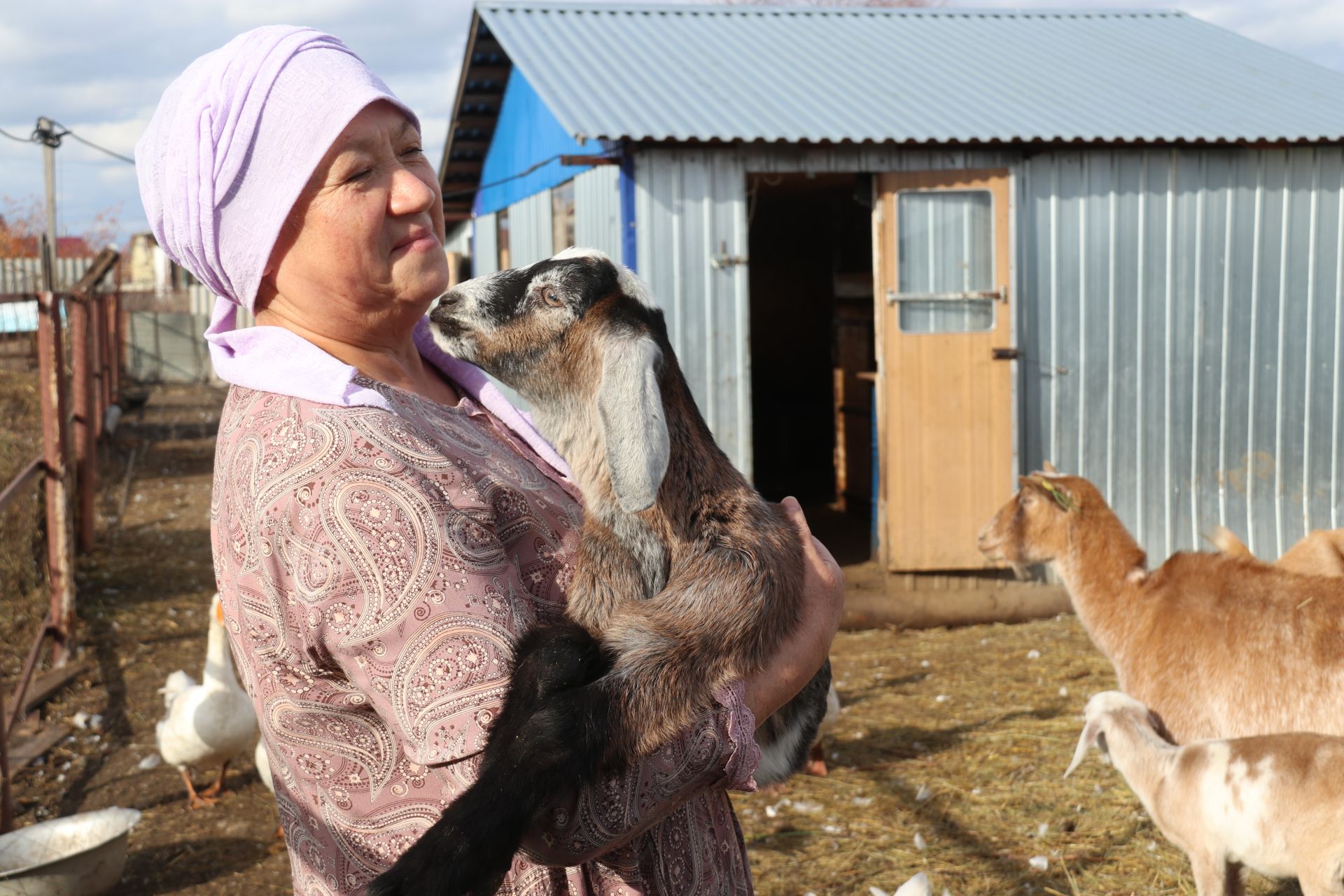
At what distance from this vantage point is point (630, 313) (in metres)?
2.25

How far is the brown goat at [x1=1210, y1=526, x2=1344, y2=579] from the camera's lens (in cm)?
583

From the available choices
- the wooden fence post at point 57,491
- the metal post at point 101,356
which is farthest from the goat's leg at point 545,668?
the metal post at point 101,356

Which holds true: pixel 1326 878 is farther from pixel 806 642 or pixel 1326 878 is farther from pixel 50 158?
pixel 50 158

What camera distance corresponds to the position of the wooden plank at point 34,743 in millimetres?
5648

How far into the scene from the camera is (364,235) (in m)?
1.72

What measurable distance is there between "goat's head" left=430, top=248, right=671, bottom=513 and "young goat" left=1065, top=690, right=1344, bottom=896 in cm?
266

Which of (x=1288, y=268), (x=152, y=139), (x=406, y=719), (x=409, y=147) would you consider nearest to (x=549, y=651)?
(x=406, y=719)

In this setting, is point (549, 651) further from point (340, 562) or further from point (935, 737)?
point (935, 737)

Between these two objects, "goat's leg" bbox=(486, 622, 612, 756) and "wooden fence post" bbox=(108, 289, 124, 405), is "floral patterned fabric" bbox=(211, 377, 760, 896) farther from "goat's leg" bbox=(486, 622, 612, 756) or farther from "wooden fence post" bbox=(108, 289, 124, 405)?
"wooden fence post" bbox=(108, 289, 124, 405)

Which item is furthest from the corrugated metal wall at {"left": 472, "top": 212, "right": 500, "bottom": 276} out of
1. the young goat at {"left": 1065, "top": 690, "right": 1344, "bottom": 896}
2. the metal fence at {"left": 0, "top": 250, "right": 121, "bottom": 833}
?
the young goat at {"left": 1065, "top": 690, "right": 1344, "bottom": 896}

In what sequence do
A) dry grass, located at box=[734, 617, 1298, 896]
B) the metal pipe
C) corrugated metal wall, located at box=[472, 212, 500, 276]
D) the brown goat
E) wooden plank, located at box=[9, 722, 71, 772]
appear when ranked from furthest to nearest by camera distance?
corrugated metal wall, located at box=[472, 212, 500, 276] < the brown goat < wooden plank, located at box=[9, 722, 71, 772] < the metal pipe < dry grass, located at box=[734, 617, 1298, 896]

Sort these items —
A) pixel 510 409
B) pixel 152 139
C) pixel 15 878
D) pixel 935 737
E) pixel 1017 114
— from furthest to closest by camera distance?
pixel 1017 114 < pixel 935 737 < pixel 15 878 < pixel 510 409 < pixel 152 139

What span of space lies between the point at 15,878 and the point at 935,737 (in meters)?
4.12

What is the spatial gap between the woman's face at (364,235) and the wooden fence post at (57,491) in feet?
20.0
